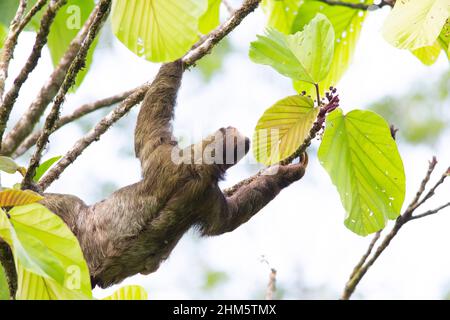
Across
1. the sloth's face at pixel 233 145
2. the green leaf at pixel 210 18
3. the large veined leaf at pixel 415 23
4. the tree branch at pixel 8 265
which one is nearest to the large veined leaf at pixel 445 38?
the large veined leaf at pixel 415 23

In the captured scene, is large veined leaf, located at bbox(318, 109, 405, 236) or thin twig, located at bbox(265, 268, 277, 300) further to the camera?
thin twig, located at bbox(265, 268, 277, 300)

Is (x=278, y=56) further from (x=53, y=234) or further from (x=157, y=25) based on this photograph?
(x=53, y=234)

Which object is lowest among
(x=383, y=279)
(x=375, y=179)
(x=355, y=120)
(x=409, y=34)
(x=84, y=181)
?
(x=383, y=279)

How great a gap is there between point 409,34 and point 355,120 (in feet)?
1.72

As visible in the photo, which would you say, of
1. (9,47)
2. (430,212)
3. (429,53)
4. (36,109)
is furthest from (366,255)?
(9,47)

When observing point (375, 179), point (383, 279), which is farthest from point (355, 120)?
point (383, 279)

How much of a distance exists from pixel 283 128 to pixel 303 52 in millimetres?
475

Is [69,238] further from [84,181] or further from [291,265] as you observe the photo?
[291,265]

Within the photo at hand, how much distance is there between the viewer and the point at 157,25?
3018 mm

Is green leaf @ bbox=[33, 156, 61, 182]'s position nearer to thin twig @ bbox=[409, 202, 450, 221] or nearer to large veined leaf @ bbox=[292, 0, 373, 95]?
large veined leaf @ bbox=[292, 0, 373, 95]

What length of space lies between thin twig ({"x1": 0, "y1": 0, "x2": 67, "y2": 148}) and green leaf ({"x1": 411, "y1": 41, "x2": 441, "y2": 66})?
2258 millimetres

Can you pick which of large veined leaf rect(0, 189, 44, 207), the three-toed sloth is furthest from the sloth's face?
large veined leaf rect(0, 189, 44, 207)

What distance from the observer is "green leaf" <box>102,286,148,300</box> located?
3010 millimetres
